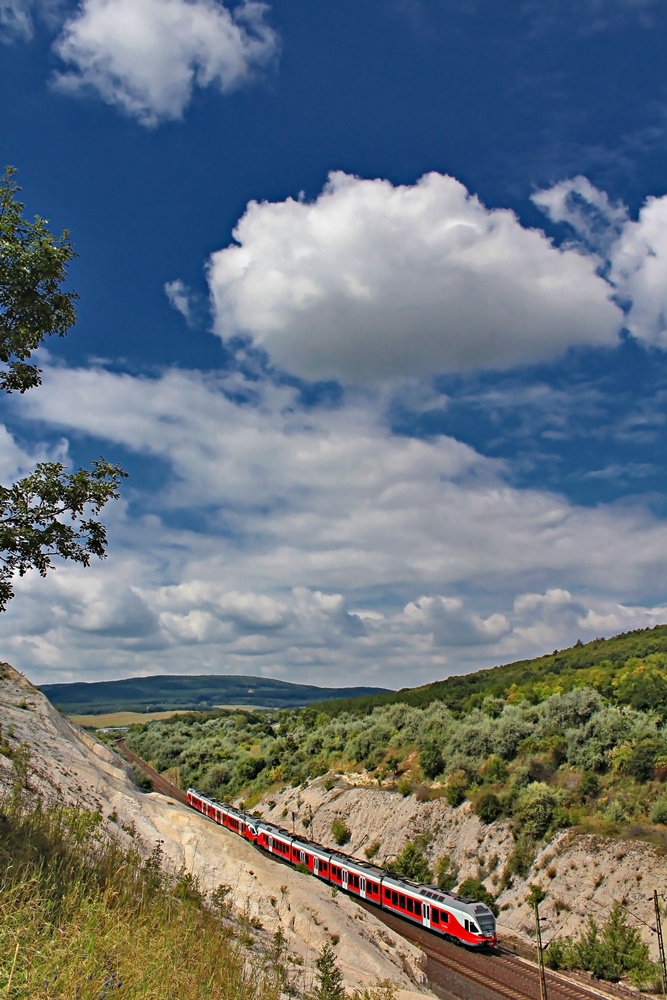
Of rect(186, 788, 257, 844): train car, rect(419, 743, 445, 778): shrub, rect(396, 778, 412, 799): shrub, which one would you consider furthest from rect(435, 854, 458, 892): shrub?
rect(186, 788, 257, 844): train car

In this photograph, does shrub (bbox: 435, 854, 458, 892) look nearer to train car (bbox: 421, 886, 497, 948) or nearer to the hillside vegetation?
the hillside vegetation

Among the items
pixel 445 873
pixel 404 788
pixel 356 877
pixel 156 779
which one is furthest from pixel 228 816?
pixel 156 779

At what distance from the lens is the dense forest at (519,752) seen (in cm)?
4619

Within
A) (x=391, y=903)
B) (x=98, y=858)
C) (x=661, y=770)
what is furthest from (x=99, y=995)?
(x=661, y=770)

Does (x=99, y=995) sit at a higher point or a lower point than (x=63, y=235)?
lower

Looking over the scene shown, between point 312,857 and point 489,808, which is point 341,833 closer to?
point 312,857

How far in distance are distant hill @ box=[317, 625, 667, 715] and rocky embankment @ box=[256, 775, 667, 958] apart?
18.8 m

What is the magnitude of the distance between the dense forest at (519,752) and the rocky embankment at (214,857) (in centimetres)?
3057

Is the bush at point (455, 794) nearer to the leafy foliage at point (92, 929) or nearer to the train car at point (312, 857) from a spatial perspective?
the train car at point (312, 857)

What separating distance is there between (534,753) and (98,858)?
171ft

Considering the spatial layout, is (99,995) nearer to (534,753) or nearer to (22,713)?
(22,713)

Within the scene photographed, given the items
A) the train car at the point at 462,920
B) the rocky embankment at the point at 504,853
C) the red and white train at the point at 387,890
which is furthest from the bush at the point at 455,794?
the train car at the point at 462,920

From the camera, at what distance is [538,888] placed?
40.9 m

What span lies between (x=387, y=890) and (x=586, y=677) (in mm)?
49570
